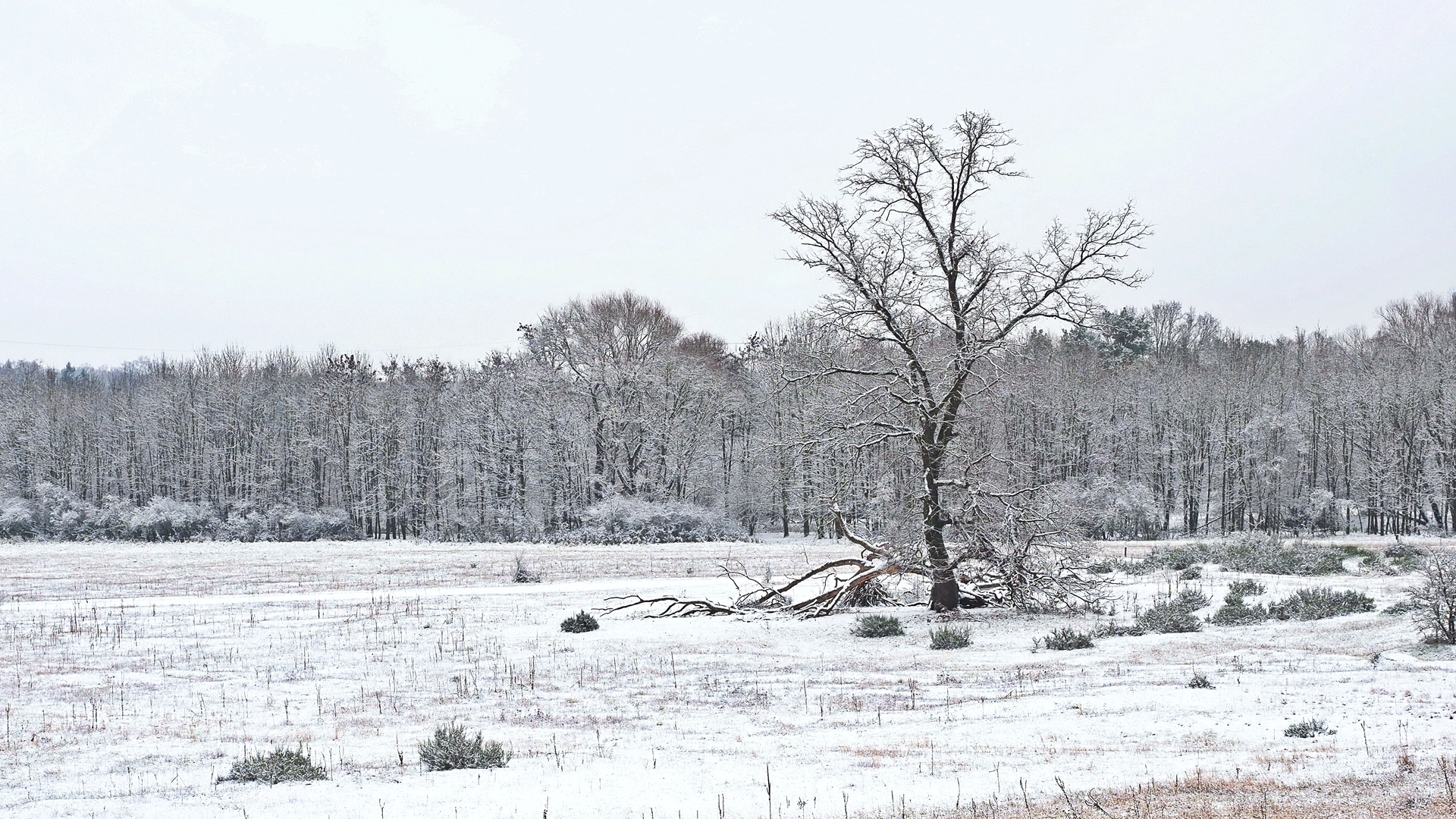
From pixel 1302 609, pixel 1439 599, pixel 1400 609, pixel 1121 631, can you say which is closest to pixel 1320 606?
pixel 1302 609

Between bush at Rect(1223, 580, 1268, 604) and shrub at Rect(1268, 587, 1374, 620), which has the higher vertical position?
shrub at Rect(1268, 587, 1374, 620)

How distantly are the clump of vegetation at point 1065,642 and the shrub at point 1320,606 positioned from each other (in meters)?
4.21

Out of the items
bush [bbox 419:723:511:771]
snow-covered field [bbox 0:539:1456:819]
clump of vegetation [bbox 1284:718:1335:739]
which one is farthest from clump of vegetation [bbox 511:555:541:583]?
clump of vegetation [bbox 1284:718:1335:739]

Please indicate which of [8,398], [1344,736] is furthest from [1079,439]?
[8,398]

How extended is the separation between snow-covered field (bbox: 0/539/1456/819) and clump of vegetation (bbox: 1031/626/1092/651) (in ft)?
1.33

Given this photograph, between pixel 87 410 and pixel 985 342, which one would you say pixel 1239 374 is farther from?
pixel 87 410

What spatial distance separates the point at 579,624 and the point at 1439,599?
593 inches

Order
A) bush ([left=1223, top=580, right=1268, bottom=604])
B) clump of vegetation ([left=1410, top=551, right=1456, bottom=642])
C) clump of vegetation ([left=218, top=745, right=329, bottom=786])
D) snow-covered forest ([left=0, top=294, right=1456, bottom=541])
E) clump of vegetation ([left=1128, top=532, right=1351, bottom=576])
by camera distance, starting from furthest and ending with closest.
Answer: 1. snow-covered forest ([left=0, top=294, right=1456, bottom=541])
2. clump of vegetation ([left=1128, top=532, right=1351, bottom=576])
3. bush ([left=1223, top=580, right=1268, bottom=604])
4. clump of vegetation ([left=1410, top=551, right=1456, bottom=642])
5. clump of vegetation ([left=218, top=745, right=329, bottom=786])

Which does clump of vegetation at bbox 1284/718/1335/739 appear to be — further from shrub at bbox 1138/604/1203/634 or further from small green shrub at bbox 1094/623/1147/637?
shrub at bbox 1138/604/1203/634

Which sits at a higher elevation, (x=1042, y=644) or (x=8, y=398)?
(x=8, y=398)

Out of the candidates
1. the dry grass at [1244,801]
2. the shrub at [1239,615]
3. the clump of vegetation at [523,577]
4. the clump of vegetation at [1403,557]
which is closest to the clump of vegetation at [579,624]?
the clump of vegetation at [523,577]

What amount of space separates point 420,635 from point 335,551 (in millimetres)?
31731

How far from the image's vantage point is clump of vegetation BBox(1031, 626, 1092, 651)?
16922mm

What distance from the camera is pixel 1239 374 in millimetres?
70938
